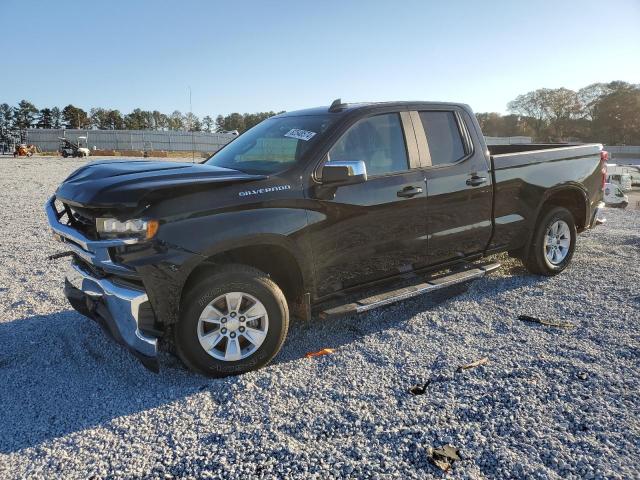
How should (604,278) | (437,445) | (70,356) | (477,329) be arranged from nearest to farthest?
(437,445)
(70,356)
(477,329)
(604,278)

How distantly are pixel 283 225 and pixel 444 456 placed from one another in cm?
184

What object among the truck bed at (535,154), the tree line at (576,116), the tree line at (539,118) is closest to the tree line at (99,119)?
the tree line at (539,118)

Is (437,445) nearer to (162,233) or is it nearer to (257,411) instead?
(257,411)

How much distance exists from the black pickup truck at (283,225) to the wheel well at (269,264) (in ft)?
0.04

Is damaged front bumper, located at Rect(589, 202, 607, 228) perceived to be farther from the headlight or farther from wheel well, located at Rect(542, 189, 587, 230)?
the headlight

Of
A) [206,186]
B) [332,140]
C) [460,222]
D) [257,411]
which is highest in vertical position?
[332,140]

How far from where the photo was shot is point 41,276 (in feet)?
19.0

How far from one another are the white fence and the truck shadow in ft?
194

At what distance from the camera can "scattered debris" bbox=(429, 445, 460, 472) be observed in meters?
2.48

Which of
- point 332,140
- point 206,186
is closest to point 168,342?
point 206,186

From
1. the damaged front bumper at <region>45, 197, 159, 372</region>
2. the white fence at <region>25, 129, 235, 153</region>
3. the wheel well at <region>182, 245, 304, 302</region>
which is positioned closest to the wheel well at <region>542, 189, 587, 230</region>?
the wheel well at <region>182, 245, 304, 302</region>

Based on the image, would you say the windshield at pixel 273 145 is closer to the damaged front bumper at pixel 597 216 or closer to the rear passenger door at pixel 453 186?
the rear passenger door at pixel 453 186

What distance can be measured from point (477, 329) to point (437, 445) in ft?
6.07

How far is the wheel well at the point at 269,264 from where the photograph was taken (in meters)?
3.46
